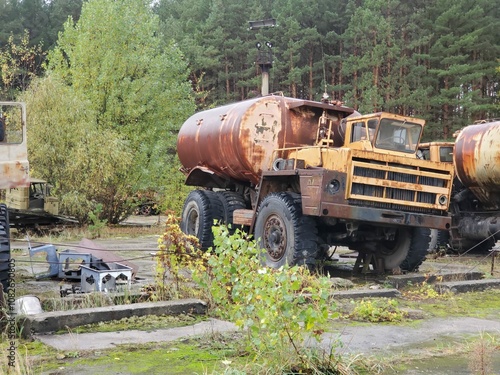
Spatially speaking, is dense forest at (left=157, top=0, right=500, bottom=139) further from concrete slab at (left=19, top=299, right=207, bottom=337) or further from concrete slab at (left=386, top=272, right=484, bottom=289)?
concrete slab at (left=19, top=299, right=207, bottom=337)

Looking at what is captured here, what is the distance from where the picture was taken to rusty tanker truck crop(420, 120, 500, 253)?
13.8 m

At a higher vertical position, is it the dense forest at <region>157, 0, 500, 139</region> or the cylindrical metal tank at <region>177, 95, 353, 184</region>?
the dense forest at <region>157, 0, 500, 139</region>

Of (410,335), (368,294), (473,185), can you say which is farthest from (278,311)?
(473,185)

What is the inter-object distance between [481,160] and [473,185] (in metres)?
0.76

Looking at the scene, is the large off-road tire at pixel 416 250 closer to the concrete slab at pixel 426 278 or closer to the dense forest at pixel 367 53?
the concrete slab at pixel 426 278

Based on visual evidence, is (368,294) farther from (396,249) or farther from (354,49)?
(354,49)

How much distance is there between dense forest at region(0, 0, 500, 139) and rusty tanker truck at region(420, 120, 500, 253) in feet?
62.8

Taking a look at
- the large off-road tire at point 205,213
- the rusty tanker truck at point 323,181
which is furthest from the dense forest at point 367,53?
the rusty tanker truck at point 323,181

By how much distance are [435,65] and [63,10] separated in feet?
117

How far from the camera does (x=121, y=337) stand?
5.56 m

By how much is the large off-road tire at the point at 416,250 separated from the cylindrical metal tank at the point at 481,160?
390cm

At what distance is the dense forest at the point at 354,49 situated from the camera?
3938 cm

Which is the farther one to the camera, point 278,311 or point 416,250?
point 416,250

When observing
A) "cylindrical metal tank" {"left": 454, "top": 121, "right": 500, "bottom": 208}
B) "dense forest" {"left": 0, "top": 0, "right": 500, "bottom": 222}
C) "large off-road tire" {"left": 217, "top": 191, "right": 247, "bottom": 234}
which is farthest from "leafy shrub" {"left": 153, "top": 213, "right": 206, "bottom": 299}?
"dense forest" {"left": 0, "top": 0, "right": 500, "bottom": 222}
